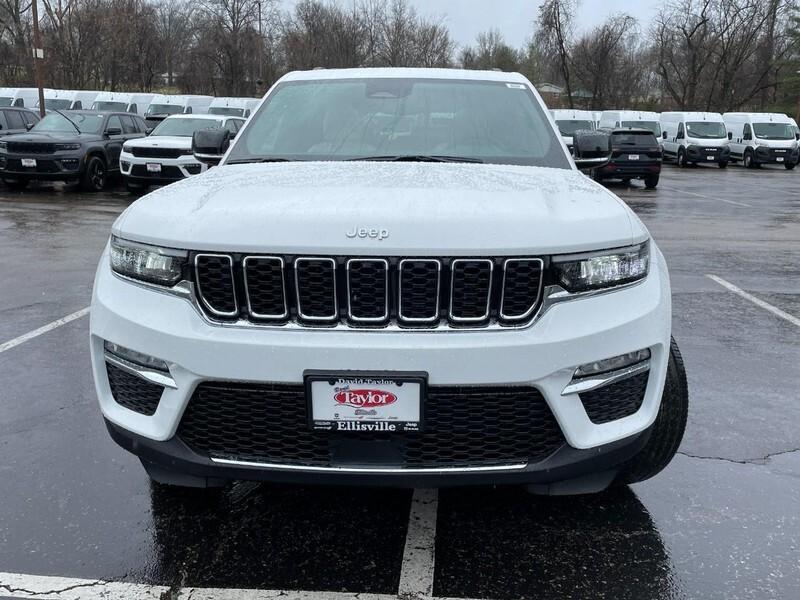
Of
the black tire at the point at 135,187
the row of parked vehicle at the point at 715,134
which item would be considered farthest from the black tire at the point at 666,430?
the row of parked vehicle at the point at 715,134

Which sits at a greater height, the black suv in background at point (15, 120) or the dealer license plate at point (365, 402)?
the black suv in background at point (15, 120)

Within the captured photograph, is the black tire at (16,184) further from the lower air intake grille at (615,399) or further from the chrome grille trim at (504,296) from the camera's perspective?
the lower air intake grille at (615,399)

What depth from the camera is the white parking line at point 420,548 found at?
2.51 meters

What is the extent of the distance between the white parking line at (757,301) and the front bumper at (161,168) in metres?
10.0

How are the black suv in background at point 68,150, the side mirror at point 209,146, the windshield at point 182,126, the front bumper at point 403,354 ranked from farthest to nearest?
the windshield at point 182,126
the black suv in background at point 68,150
the side mirror at point 209,146
the front bumper at point 403,354

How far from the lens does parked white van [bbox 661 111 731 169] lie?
28.8m

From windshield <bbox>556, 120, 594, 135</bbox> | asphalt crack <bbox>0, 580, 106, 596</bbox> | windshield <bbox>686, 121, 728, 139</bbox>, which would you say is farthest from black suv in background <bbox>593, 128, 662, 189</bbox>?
asphalt crack <bbox>0, 580, 106, 596</bbox>

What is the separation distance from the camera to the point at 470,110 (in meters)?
3.92

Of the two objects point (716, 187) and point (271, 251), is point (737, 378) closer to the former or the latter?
point (271, 251)

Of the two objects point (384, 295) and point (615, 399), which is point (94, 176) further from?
point (615, 399)

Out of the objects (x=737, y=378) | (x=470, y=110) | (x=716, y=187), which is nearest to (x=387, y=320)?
(x=470, y=110)

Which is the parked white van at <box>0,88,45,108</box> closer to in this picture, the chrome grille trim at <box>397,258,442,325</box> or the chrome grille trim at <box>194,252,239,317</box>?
the chrome grille trim at <box>194,252,239,317</box>

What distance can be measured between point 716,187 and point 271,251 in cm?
2080

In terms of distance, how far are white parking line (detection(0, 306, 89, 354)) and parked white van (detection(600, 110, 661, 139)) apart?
89.3 ft
